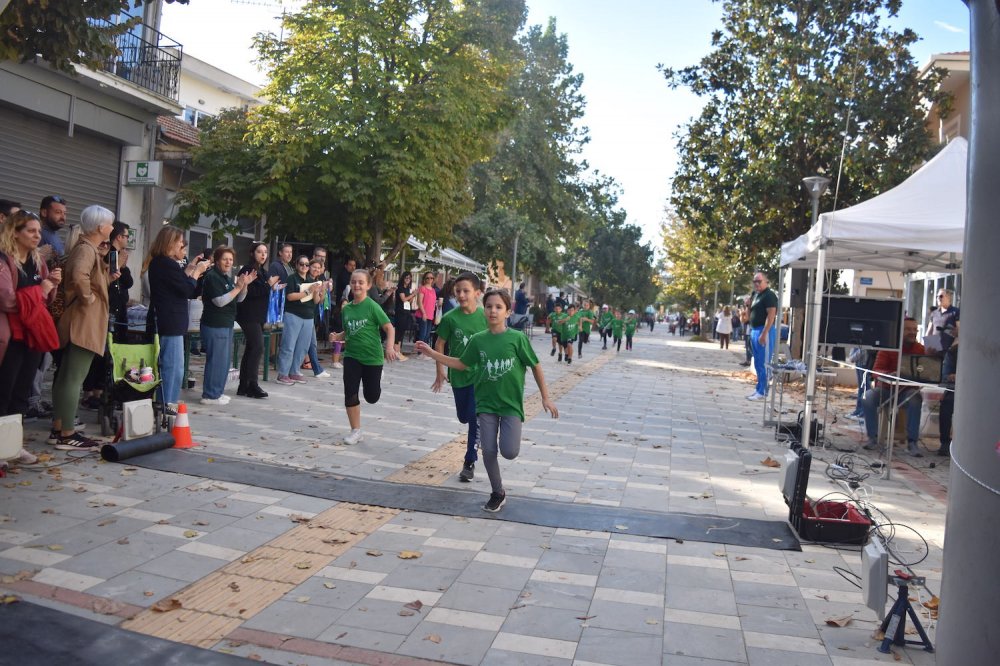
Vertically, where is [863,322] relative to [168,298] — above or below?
above

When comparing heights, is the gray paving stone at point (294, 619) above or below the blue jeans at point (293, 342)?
below

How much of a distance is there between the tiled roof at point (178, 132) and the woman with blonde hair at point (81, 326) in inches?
481

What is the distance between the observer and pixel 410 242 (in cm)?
2178

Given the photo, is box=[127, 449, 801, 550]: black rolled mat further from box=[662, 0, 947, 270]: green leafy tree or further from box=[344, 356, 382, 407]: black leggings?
box=[662, 0, 947, 270]: green leafy tree

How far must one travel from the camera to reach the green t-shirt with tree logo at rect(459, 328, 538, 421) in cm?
620

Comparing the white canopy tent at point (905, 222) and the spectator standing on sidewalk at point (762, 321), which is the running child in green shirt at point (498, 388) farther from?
the spectator standing on sidewalk at point (762, 321)

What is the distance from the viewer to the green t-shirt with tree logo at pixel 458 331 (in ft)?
24.8

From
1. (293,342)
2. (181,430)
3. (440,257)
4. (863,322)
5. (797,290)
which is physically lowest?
(181,430)

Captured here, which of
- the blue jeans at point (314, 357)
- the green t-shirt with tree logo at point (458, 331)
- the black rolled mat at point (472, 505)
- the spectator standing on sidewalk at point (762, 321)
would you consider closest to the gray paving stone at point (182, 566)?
the black rolled mat at point (472, 505)

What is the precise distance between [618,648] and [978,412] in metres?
1.94

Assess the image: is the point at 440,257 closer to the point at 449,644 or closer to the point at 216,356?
the point at 216,356

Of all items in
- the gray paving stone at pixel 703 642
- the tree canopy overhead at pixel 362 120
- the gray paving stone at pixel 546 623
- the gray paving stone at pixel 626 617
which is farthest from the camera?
the tree canopy overhead at pixel 362 120

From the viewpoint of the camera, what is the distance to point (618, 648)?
3.92m

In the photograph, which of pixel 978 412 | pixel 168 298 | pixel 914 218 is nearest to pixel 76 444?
pixel 168 298
